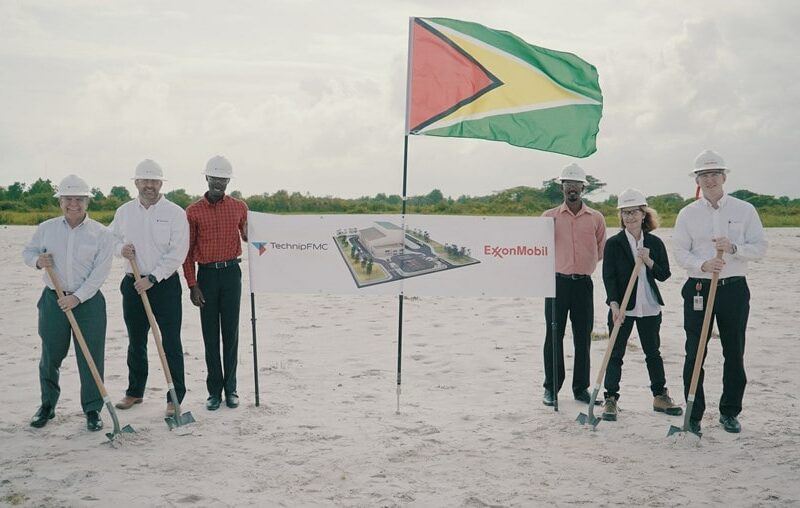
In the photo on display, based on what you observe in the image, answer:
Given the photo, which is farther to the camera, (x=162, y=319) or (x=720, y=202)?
(x=162, y=319)

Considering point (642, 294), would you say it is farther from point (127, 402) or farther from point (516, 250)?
point (127, 402)

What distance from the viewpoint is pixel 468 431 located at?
6.43 meters

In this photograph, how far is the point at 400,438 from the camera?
623 cm

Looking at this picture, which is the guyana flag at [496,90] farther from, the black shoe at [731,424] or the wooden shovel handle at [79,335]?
the wooden shovel handle at [79,335]

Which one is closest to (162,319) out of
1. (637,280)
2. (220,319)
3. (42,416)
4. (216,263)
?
(220,319)

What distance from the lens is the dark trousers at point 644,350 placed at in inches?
270

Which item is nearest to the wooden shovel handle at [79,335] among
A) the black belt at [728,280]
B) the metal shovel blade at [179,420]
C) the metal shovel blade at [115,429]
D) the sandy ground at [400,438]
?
the metal shovel blade at [115,429]

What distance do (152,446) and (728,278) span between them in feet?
15.2

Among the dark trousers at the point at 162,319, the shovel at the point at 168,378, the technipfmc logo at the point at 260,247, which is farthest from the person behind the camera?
the technipfmc logo at the point at 260,247

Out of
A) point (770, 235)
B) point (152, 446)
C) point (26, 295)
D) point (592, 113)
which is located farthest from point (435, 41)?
point (770, 235)

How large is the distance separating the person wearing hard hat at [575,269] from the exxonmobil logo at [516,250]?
20cm

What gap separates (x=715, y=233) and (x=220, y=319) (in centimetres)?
424

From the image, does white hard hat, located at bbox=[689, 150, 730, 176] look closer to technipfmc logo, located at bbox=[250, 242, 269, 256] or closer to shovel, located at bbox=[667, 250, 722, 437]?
shovel, located at bbox=[667, 250, 722, 437]

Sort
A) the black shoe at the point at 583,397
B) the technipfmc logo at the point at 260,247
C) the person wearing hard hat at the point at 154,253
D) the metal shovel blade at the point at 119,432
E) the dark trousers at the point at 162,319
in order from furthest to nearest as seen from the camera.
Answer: the black shoe at the point at 583,397, the technipfmc logo at the point at 260,247, the dark trousers at the point at 162,319, the person wearing hard hat at the point at 154,253, the metal shovel blade at the point at 119,432
